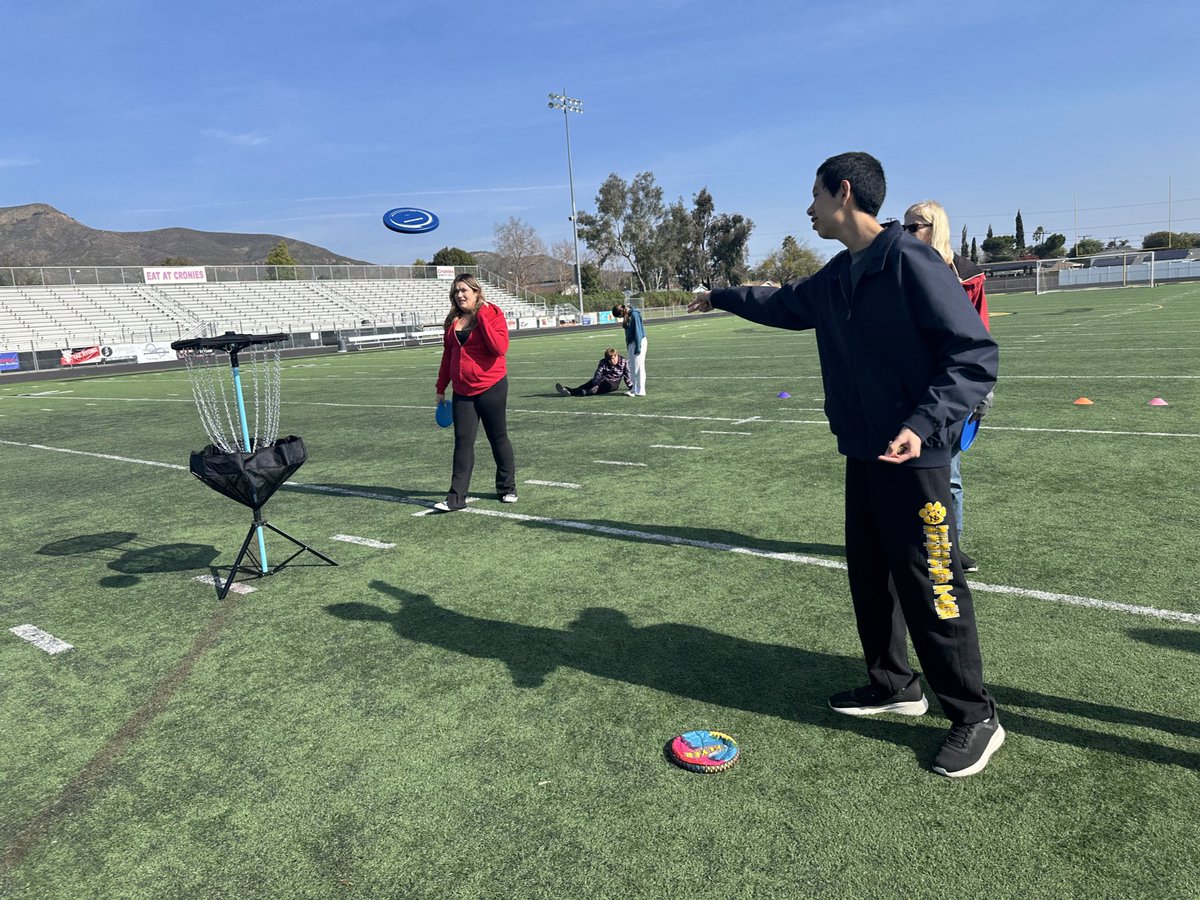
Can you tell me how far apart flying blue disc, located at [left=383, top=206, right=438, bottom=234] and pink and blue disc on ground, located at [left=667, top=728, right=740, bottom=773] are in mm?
50098

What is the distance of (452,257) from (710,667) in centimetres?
8574

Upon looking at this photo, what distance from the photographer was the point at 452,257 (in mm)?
85375

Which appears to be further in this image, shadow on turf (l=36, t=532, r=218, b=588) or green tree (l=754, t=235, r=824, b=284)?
green tree (l=754, t=235, r=824, b=284)

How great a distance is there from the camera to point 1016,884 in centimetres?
231

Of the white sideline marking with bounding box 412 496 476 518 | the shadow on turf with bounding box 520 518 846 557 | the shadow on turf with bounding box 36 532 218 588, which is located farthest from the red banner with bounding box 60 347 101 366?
the shadow on turf with bounding box 520 518 846 557

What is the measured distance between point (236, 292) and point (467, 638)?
55249 millimetres

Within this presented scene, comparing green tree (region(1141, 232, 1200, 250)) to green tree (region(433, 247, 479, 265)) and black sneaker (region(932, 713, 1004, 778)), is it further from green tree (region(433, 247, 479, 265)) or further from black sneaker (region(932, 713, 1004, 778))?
black sneaker (region(932, 713, 1004, 778))

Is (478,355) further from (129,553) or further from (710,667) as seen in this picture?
(710,667)

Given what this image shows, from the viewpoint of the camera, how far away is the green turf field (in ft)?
8.32

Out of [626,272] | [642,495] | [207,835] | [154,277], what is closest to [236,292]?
[154,277]

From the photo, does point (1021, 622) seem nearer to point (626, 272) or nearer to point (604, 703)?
point (604, 703)

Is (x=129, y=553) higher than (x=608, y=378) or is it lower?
lower

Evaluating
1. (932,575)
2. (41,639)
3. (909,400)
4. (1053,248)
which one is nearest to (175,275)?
(41,639)

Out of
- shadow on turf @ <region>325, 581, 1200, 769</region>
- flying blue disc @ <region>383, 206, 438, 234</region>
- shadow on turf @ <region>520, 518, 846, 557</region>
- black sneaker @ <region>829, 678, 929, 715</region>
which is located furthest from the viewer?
flying blue disc @ <region>383, 206, 438, 234</region>
